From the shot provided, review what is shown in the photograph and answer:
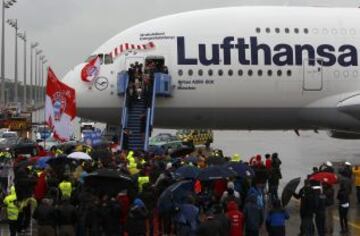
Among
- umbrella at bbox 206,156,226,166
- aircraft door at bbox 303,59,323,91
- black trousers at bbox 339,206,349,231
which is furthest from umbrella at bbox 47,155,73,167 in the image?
aircraft door at bbox 303,59,323,91

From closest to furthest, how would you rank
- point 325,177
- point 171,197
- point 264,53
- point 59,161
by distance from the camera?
point 171,197, point 325,177, point 59,161, point 264,53

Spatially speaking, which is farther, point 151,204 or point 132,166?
point 132,166

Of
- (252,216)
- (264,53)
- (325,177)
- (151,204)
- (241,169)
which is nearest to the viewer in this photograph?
(252,216)

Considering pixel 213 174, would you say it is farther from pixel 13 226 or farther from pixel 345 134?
pixel 345 134

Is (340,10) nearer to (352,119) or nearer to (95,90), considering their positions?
(352,119)

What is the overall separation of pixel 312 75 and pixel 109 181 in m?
12.3

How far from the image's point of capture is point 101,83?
2453 centimetres

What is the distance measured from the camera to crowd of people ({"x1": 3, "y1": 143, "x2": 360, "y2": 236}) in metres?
13.2

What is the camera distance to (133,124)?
24875 mm

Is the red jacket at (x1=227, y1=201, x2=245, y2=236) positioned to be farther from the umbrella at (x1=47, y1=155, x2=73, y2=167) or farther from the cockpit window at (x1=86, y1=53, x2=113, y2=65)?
the cockpit window at (x1=86, y1=53, x2=113, y2=65)

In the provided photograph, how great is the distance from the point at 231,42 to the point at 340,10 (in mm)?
5396

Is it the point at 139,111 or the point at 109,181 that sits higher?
the point at 139,111

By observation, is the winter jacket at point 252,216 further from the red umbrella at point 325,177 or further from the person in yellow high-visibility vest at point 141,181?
the red umbrella at point 325,177

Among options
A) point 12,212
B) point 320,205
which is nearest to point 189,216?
point 320,205
